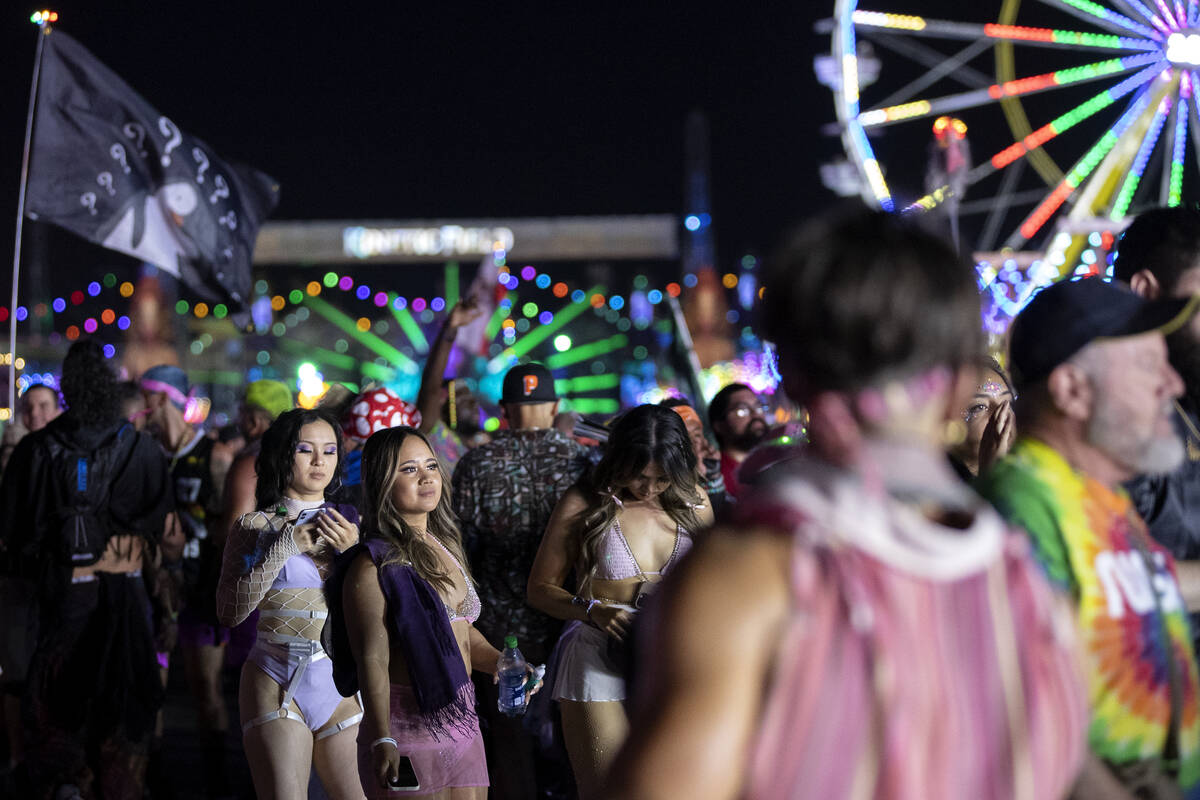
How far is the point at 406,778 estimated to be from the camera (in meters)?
4.00

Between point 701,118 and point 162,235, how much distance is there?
72794 millimetres

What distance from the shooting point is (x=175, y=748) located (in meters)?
8.33

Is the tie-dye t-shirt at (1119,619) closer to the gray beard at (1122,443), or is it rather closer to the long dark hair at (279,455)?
the gray beard at (1122,443)

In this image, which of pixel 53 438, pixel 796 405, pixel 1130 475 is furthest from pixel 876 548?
pixel 53 438

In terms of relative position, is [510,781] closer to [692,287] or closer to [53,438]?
[53,438]

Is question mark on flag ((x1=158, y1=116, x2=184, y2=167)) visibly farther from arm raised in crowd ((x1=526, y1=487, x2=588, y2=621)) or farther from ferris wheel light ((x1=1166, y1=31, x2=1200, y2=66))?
ferris wheel light ((x1=1166, y1=31, x2=1200, y2=66))

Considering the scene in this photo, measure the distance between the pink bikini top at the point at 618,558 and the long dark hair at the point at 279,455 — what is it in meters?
1.20

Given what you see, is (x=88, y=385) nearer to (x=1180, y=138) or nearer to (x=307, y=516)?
(x=307, y=516)

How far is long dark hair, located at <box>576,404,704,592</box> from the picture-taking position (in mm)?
4953

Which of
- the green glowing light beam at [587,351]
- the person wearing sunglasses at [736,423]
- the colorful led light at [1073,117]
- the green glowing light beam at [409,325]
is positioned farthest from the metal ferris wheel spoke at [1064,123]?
the green glowing light beam at [409,325]

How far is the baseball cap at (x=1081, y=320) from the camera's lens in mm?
2229

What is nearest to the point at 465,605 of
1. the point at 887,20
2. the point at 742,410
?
the point at 742,410

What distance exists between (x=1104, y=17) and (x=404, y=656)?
13.8 metres

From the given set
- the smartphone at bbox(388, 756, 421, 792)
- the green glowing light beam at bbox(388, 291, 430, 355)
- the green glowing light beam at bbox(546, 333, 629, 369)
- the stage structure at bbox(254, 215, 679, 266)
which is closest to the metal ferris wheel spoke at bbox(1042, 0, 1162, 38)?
the smartphone at bbox(388, 756, 421, 792)
